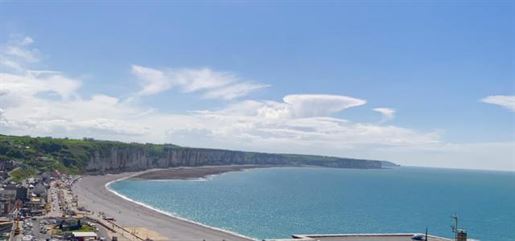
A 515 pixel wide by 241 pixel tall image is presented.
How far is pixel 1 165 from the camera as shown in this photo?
475 feet

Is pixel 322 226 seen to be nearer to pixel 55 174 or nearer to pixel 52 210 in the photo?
pixel 52 210

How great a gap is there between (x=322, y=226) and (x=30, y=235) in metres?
57.4

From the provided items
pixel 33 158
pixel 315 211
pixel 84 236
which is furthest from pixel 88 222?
pixel 33 158

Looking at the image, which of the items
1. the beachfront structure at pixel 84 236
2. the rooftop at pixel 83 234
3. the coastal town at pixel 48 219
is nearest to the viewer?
the beachfront structure at pixel 84 236

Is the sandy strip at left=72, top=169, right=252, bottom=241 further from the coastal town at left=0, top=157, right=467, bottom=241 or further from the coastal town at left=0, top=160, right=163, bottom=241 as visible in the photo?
the coastal town at left=0, top=160, right=163, bottom=241

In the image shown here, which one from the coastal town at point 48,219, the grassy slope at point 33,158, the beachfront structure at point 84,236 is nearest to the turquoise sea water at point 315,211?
the grassy slope at point 33,158

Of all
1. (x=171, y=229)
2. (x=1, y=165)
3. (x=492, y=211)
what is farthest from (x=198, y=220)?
(x=492, y=211)

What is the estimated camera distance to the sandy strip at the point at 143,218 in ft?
286

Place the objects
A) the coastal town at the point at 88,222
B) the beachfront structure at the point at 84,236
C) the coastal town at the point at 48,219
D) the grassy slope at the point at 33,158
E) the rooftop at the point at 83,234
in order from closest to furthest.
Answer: the coastal town at the point at 88,222, the beachfront structure at the point at 84,236, the rooftop at the point at 83,234, the coastal town at the point at 48,219, the grassy slope at the point at 33,158

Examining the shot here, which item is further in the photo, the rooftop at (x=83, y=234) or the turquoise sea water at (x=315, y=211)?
the turquoise sea water at (x=315, y=211)

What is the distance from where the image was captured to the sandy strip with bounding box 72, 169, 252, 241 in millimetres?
87081

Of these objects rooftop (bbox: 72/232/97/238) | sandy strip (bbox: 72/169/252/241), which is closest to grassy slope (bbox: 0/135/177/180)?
sandy strip (bbox: 72/169/252/241)

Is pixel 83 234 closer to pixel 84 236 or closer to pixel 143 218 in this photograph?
pixel 84 236

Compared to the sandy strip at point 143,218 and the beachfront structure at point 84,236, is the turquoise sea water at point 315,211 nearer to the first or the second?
the sandy strip at point 143,218
